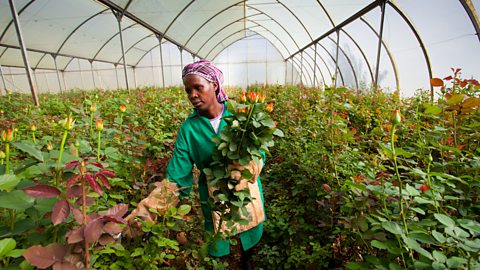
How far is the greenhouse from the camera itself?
2.00 ft

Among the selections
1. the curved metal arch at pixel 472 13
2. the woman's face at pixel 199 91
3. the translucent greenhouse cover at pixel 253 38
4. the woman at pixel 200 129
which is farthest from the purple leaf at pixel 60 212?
the curved metal arch at pixel 472 13

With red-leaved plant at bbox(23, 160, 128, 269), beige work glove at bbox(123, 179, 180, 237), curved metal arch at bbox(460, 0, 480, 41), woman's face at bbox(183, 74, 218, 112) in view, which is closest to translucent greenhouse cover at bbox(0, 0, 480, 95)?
curved metal arch at bbox(460, 0, 480, 41)

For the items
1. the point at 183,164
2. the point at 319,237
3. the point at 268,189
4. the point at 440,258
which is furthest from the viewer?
the point at 268,189

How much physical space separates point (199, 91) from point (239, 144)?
47cm

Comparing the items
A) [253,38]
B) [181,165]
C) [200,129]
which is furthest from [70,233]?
[253,38]

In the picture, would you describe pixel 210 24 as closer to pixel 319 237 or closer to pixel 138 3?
pixel 138 3

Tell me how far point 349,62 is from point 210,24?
23.5 ft

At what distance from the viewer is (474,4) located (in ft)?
13.2

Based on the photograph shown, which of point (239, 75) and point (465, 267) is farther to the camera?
point (239, 75)

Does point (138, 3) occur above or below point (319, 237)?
above

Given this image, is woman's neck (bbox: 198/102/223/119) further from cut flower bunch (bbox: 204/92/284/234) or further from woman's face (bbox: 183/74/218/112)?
cut flower bunch (bbox: 204/92/284/234)

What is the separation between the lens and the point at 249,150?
82 cm

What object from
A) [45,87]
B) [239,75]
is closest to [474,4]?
Result: [239,75]

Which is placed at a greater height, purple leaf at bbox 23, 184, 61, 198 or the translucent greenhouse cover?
the translucent greenhouse cover
